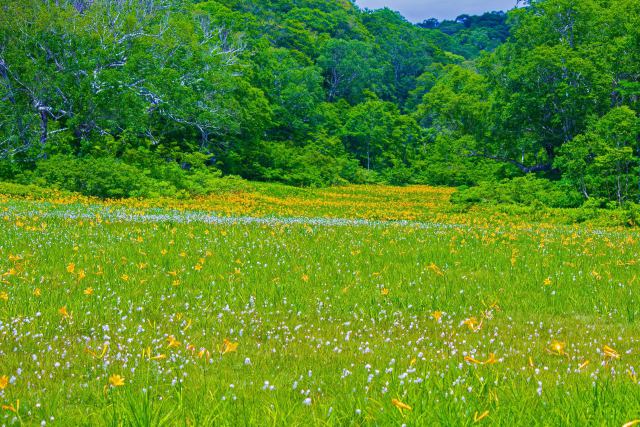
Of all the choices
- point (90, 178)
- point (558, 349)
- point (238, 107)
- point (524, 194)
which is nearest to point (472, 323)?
point (558, 349)

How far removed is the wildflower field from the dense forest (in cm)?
1850

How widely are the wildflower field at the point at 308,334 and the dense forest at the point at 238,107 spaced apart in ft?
60.7

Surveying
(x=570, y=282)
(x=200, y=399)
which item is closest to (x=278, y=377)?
(x=200, y=399)

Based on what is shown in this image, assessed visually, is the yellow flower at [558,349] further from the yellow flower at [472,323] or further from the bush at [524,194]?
the bush at [524,194]

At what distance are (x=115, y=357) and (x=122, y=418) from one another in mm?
1482

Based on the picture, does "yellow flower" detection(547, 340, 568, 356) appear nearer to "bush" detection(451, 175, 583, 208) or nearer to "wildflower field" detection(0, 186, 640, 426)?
"wildflower field" detection(0, 186, 640, 426)

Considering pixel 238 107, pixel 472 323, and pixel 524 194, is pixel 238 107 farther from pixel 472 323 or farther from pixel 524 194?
pixel 472 323

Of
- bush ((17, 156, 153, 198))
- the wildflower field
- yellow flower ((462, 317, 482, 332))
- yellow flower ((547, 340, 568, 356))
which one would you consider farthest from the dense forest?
yellow flower ((547, 340, 568, 356))

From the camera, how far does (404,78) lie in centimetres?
10894

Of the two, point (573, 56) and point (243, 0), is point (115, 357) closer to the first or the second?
point (573, 56)

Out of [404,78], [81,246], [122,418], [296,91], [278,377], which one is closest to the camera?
[122,418]

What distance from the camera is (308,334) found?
4.92 metres

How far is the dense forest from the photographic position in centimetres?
2792

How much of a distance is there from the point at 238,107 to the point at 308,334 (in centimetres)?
4046
